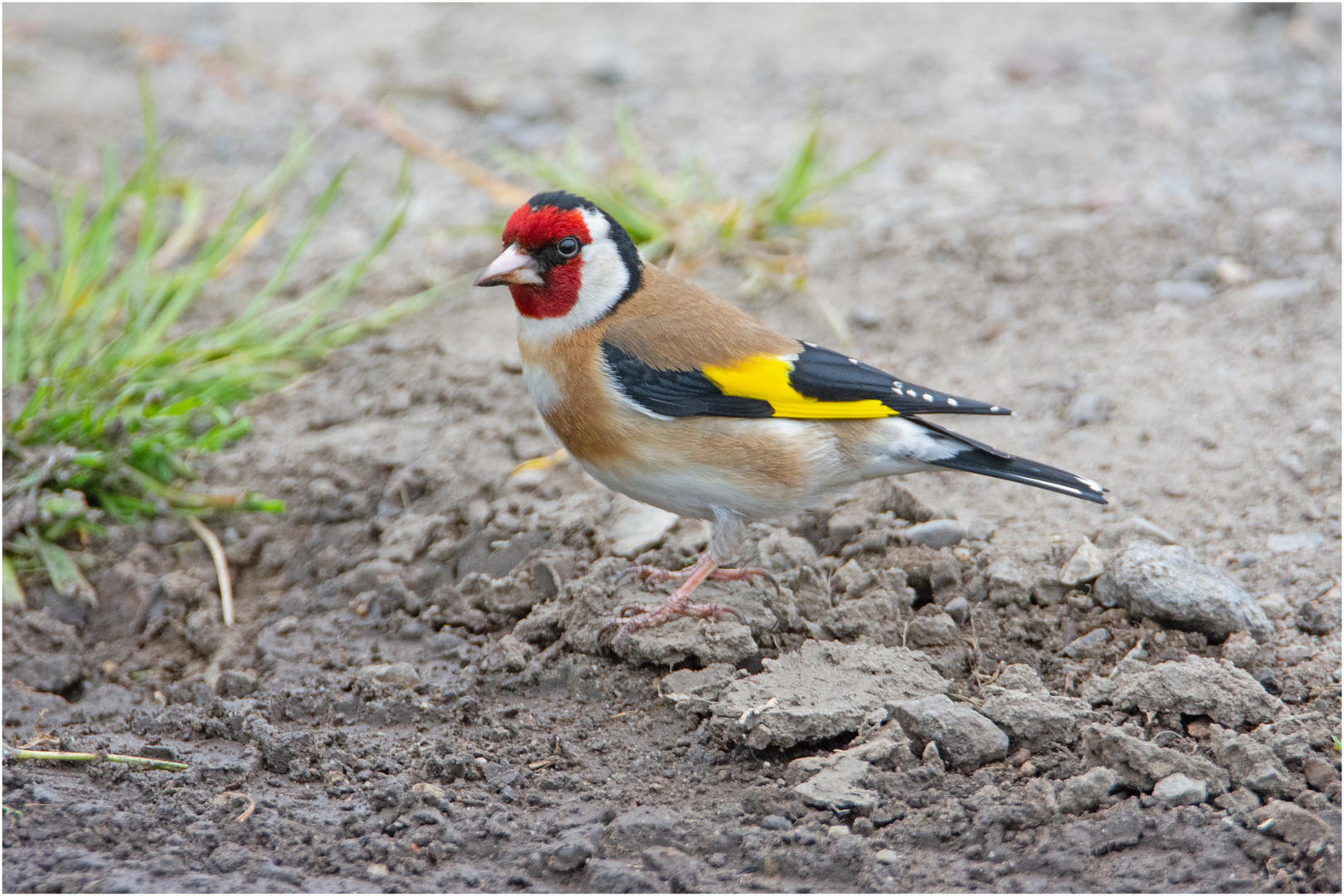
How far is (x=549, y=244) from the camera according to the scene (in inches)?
147

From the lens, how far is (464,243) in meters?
5.97

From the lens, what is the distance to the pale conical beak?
3670 millimetres

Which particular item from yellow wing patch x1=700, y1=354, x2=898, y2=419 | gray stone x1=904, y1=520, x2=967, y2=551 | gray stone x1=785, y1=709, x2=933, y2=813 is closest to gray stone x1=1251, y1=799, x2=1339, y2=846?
gray stone x1=785, y1=709, x2=933, y2=813

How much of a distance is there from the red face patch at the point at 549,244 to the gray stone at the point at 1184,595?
1.82 metres

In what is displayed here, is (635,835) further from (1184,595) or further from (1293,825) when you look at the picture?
(1184,595)

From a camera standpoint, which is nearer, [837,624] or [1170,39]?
[837,624]

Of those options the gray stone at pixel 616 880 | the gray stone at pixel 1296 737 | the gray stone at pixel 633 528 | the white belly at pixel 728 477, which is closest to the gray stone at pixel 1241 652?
the gray stone at pixel 1296 737

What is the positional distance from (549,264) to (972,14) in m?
5.08

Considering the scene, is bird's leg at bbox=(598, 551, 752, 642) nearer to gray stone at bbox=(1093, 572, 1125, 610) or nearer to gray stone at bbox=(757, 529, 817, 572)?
gray stone at bbox=(757, 529, 817, 572)

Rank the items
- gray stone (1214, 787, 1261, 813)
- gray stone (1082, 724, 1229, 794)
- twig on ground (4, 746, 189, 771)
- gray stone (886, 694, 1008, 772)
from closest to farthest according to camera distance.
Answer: gray stone (1214, 787, 1261, 813) → gray stone (1082, 724, 1229, 794) → gray stone (886, 694, 1008, 772) → twig on ground (4, 746, 189, 771)

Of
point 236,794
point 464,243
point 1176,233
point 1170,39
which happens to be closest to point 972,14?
point 1170,39

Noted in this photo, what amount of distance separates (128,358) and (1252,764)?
13.6 ft

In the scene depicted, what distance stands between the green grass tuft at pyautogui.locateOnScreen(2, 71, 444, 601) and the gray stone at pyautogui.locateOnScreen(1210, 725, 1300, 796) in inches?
116

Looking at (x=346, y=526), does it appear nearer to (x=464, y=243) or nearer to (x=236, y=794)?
(x=236, y=794)
